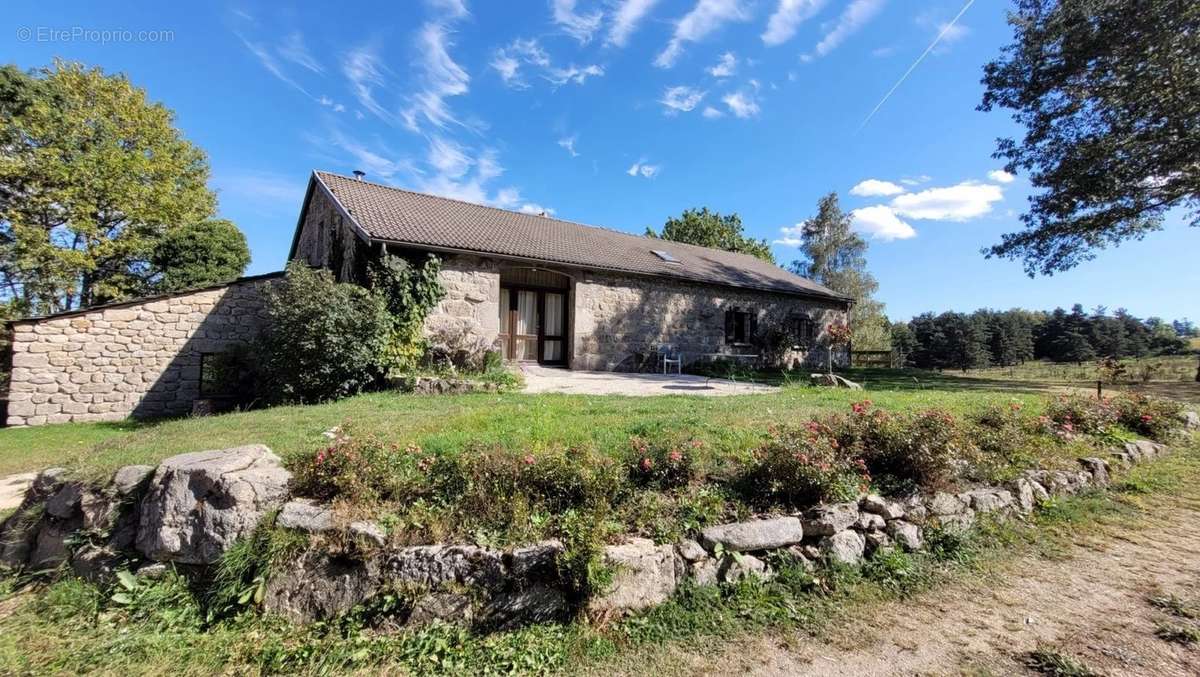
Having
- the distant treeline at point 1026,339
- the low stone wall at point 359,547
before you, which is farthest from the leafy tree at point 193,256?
the distant treeline at point 1026,339

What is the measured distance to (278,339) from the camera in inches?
359

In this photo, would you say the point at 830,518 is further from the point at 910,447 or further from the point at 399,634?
the point at 399,634

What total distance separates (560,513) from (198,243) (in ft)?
79.3

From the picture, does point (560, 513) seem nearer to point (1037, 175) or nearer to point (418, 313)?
point (418, 313)

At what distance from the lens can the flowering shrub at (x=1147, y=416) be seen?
22.0 ft

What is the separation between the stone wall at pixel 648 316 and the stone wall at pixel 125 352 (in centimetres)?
888

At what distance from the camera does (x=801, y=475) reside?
370 cm

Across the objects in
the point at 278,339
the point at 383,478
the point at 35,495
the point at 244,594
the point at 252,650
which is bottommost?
the point at 252,650

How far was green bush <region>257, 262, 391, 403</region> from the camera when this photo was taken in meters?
8.79

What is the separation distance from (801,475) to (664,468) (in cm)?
111

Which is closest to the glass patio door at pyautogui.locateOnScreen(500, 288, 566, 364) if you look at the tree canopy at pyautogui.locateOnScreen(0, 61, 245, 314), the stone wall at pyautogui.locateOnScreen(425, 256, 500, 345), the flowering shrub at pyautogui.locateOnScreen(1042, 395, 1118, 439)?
the stone wall at pyautogui.locateOnScreen(425, 256, 500, 345)

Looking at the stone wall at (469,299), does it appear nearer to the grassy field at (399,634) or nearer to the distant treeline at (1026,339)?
the grassy field at (399,634)

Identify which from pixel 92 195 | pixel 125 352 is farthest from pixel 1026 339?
pixel 92 195

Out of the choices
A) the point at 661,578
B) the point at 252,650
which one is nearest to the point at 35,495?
the point at 252,650
